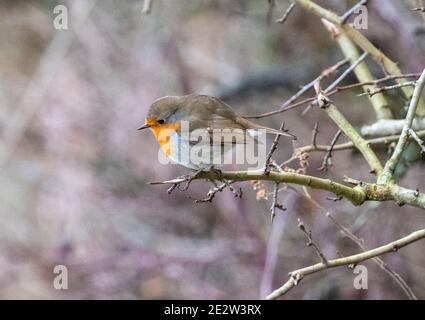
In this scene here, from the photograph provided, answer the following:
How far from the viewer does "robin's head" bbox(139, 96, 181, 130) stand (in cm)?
322

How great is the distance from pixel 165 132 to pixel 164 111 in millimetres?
116

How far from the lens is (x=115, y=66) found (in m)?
6.61

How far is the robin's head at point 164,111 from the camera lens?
10.6ft

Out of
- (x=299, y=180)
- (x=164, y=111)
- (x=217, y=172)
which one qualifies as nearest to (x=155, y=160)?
(x=164, y=111)

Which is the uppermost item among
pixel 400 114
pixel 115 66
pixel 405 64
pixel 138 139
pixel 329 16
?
pixel 115 66

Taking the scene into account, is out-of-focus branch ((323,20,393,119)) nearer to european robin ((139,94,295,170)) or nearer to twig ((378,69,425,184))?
european robin ((139,94,295,170))

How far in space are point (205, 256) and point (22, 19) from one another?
3.15 m

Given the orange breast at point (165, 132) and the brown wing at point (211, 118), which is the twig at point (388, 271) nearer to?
the brown wing at point (211, 118)

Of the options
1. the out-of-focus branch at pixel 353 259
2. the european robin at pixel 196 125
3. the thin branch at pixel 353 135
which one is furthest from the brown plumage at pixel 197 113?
the out-of-focus branch at pixel 353 259

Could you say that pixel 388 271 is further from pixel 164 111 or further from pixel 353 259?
pixel 164 111

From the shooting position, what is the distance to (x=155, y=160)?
6.21 metres
